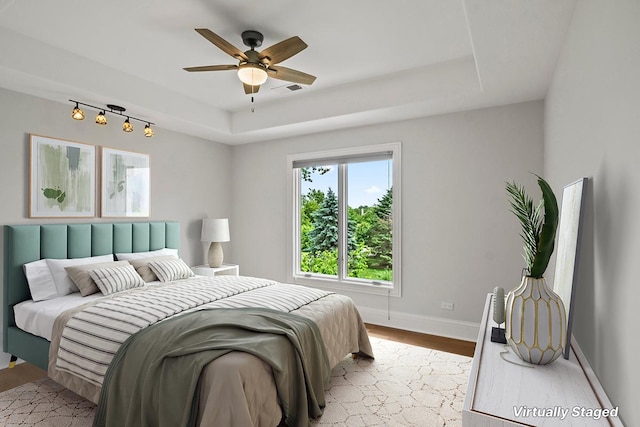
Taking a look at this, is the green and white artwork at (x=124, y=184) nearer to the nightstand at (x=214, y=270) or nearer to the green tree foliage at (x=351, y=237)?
the nightstand at (x=214, y=270)

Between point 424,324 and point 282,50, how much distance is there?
3154mm

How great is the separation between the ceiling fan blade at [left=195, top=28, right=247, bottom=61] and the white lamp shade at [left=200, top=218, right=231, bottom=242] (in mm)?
2699

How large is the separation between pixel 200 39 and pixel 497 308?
2.81 metres

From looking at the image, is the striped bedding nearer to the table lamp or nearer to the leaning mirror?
the table lamp

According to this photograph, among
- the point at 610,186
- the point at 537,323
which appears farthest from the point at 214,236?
the point at 610,186

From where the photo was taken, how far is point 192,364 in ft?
5.99

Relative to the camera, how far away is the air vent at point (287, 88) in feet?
12.3

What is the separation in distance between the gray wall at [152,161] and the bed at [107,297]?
0.23 metres

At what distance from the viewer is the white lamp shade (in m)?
4.72

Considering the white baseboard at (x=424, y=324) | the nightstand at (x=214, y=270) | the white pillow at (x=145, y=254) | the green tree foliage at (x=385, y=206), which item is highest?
the green tree foliage at (x=385, y=206)

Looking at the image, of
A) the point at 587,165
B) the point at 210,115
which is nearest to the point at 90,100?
the point at 210,115

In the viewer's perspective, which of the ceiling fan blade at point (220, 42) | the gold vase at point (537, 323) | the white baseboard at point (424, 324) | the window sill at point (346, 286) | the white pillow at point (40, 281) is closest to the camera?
the gold vase at point (537, 323)

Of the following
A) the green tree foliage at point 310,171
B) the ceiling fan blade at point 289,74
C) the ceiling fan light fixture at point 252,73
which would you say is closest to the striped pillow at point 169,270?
the green tree foliage at point 310,171

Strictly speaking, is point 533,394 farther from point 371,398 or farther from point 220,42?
point 220,42
